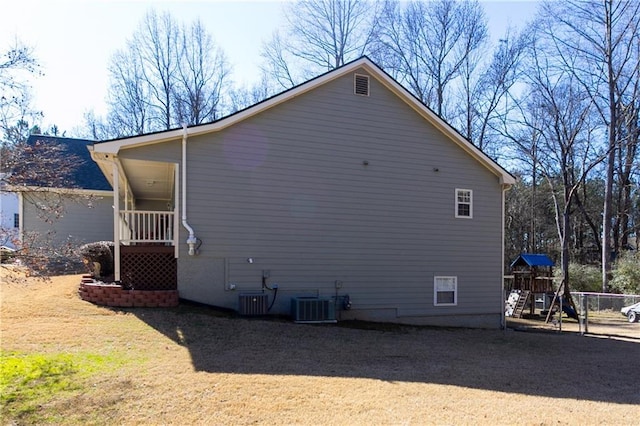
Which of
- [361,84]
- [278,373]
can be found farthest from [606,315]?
[278,373]

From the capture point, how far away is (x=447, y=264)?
13.8 metres

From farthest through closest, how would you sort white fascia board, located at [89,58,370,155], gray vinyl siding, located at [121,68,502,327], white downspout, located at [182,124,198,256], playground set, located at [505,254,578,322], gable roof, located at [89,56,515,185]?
playground set, located at [505,254,578,322] < gray vinyl siding, located at [121,68,502,327] < white downspout, located at [182,124,198,256] < gable roof, located at [89,56,515,185] < white fascia board, located at [89,58,370,155]

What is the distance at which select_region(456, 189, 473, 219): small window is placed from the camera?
46.1ft

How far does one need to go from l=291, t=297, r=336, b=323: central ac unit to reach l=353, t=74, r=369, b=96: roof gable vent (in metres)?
6.02

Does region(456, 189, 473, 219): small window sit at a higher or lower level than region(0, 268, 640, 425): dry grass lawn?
higher

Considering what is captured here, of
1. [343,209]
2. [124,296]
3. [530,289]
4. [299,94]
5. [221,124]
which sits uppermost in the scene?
[299,94]

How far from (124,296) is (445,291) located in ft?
29.4

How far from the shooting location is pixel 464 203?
1416cm

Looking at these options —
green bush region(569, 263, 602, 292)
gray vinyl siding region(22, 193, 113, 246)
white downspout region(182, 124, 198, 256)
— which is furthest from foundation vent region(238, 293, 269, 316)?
green bush region(569, 263, 602, 292)

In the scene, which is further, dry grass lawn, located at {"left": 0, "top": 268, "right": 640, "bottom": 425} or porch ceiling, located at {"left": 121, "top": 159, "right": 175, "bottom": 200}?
porch ceiling, located at {"left": 121, "top": 159, "right": 175, "bottom": 200}

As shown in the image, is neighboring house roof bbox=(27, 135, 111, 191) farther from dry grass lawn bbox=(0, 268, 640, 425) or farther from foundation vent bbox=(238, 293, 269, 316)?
foundation vent bbox=(238, 293, 269, 316)

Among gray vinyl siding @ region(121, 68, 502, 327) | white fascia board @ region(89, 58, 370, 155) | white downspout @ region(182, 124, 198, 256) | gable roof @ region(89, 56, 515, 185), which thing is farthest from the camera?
gray vinyl siding @ region(121, 68, 502, 327)

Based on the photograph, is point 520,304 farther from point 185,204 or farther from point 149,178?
point 149,178

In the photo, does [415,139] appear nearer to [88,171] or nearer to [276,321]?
[276,321]
